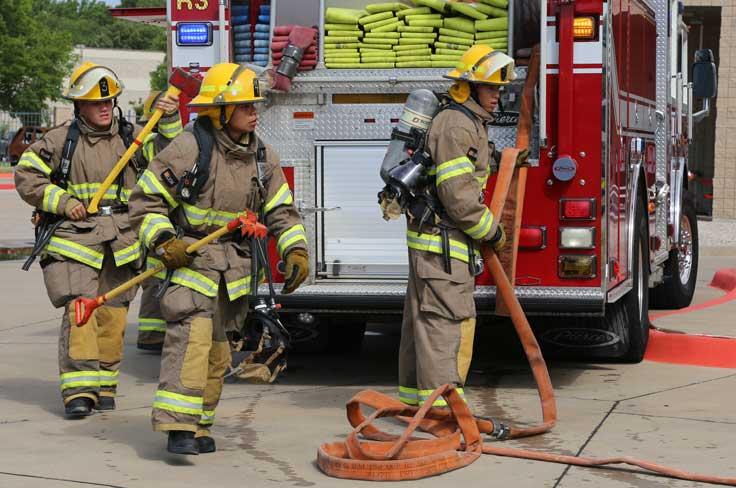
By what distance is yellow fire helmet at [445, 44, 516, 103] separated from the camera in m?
6.87

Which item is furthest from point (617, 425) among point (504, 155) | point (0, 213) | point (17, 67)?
point (17, 67)

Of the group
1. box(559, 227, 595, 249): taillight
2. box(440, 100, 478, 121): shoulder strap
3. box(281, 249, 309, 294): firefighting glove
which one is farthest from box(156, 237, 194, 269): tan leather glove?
box(559, 227, 595, 249): taillight

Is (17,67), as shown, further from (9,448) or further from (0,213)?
(9,448)

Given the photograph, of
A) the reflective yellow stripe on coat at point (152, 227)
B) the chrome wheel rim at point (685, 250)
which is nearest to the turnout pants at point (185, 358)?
the reflective yellow stripe on coat at point (152, 227)

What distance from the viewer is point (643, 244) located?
9242 millimetres

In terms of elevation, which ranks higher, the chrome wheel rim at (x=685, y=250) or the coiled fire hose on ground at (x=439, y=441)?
the chrome wheel rim at (x=685, y=250)

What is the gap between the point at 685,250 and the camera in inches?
500

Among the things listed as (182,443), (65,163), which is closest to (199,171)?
(182,443)

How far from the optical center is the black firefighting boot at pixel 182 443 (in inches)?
239

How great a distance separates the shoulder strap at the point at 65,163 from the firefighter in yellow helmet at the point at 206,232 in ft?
4.71

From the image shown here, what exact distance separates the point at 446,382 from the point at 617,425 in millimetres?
1000

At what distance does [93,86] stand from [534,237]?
8.33ft

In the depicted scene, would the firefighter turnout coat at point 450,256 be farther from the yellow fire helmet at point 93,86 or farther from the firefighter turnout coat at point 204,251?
the yellow fire helmet at point 93,86

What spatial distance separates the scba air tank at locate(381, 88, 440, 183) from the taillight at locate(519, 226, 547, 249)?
3.55 ft
